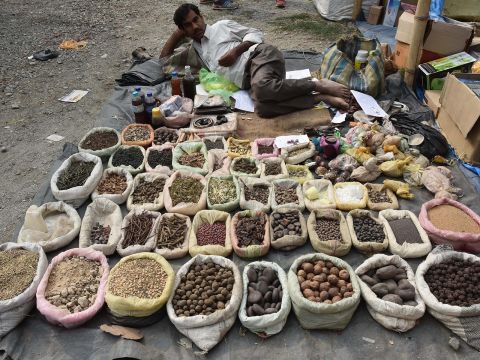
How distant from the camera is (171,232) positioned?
3.17m

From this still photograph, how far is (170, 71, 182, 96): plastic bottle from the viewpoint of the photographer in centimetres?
495

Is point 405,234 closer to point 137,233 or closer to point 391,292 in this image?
point 391,292

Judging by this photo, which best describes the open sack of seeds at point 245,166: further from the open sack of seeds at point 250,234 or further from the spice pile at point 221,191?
the open sack of seeds at point 250,234

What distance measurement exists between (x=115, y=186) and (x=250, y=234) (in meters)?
1.45

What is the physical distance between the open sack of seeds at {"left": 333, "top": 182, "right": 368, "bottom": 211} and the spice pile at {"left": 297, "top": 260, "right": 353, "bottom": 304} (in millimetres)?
758

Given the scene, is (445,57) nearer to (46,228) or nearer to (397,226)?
(397,226)

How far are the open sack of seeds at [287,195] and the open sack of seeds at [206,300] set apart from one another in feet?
2.75

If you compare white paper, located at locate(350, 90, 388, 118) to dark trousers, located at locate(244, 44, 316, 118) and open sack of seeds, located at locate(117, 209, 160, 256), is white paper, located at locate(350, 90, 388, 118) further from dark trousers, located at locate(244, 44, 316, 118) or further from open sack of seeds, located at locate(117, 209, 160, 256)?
open sack of seeds, located at locate(117, 209, 160, 256)

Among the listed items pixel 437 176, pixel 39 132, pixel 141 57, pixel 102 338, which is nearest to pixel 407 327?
pixel 437 176

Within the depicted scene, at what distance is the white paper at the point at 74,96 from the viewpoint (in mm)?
5789

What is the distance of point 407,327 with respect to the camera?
8.22 ft

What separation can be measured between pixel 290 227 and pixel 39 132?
12.5ft

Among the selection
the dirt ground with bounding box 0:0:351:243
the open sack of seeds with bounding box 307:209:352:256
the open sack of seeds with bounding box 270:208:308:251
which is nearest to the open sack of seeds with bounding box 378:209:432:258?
the open sack of seeds with bounding box 307:209:352:256

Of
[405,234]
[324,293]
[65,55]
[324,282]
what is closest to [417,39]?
[405,234]
